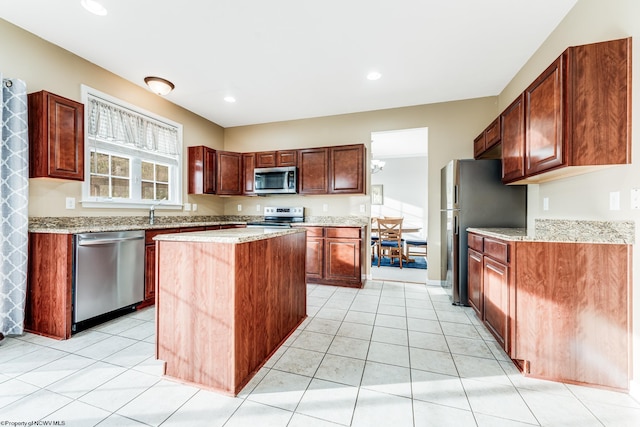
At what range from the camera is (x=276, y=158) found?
4.50 metres

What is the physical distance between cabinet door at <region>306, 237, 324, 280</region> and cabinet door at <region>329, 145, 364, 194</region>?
2.73 feet

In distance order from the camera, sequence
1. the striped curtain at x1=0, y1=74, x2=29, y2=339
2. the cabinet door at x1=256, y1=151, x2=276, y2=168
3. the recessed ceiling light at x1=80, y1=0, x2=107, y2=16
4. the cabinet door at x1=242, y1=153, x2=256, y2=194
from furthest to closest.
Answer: the cabinet door at x1=242, y1=153, x2=256, y2=194
the cabinet door at x1=256, y1=151, x2=276, y2=168
the striped curtain at x1=0, y1=74, x2=29, y2=339
the recessed ceiling light at x1=80, y1=0, x2=107, y2=16

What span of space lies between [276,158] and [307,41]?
2.18 metres

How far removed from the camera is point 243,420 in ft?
4.43

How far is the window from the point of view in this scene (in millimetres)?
2949

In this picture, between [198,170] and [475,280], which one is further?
[198,170]

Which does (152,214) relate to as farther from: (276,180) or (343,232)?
(343,232)

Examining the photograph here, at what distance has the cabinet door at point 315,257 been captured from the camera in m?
3.94

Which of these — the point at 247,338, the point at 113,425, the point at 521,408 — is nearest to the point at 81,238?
the point at 113,425

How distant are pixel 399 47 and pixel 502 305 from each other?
2.46m

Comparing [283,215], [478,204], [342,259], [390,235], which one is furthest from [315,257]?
[478,204]

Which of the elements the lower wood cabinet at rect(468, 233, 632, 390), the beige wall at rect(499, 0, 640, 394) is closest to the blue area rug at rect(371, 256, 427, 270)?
the beige wall at rect(499, 0, 640, 394)

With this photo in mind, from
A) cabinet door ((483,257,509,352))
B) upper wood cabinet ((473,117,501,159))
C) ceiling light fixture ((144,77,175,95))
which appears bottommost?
cabinet door ((483,257,509,352))

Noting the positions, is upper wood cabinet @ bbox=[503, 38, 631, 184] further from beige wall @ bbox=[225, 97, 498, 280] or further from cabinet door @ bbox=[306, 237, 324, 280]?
cabinet door @ bbox=[306, 237, 324, 280]
